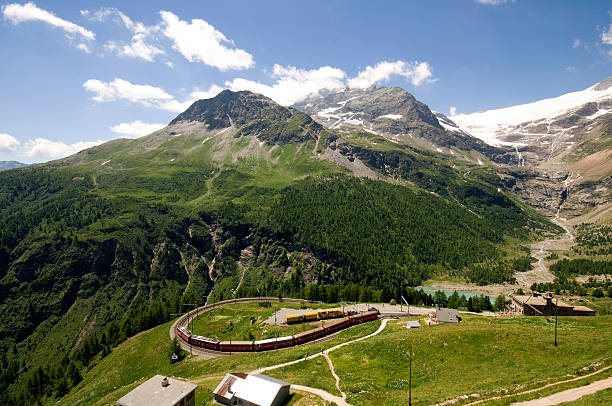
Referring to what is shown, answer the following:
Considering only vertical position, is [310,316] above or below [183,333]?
above

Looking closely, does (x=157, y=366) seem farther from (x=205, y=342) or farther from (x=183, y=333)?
(x=205, y=342)

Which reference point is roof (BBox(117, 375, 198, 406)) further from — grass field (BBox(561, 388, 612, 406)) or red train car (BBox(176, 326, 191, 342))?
grass field (BBox(561, 388, 612, 406))

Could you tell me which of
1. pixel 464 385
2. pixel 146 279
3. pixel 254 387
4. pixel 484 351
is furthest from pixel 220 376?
pixel 146 279

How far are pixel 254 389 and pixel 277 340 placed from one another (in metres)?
32.3

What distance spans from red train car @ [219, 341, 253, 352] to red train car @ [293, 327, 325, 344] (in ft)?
35.9

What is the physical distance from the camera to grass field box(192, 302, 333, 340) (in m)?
81.6

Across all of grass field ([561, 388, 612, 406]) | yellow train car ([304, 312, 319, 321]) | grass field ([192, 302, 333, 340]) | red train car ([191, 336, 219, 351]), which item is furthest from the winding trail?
red train car ([191, 336, 219, 351])

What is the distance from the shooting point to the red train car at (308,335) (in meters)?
74.2

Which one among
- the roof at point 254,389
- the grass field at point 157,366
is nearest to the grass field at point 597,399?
the grass field at point 157,366

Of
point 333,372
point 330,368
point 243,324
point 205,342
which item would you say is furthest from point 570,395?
point 243,324

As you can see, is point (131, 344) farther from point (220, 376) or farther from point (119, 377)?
point (220, 376)

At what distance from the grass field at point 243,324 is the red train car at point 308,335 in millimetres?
3948

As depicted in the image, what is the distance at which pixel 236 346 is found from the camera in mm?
75062

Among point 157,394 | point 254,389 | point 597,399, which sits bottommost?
point 157,394
